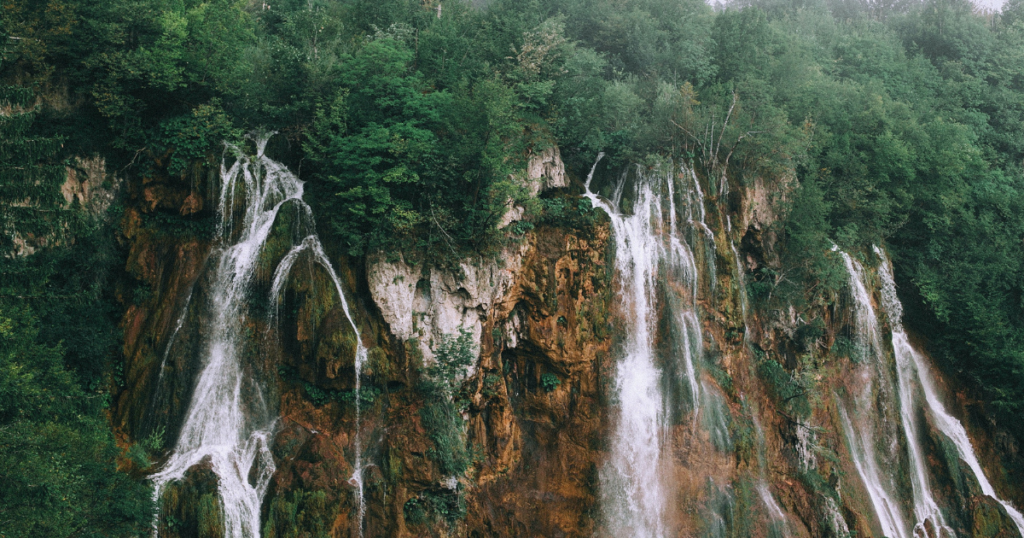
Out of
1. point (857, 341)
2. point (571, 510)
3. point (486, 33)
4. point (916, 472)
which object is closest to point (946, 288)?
point (857, 341)

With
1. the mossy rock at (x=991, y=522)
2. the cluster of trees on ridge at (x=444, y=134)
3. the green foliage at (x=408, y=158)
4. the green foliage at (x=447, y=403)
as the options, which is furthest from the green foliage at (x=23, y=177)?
the mossy rock at (x=991, y=522)

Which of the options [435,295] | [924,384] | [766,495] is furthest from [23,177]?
[924,384]

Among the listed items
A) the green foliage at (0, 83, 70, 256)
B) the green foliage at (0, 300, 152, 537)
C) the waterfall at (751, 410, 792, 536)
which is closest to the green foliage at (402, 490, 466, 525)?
the green foliage at (0, 300, 152, 537)

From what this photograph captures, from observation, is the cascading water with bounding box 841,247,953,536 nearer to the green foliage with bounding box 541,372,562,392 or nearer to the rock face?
the green foliage with bounding box 541,372,562,392

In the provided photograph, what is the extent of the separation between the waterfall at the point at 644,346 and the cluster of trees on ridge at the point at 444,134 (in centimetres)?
194

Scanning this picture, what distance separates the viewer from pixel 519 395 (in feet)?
57.8

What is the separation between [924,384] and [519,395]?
15269 mm

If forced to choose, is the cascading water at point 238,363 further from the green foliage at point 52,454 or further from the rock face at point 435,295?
the rock face at point 435,295

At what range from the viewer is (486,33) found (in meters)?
21.3

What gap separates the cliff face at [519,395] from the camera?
47.4ft

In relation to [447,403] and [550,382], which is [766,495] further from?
[447,403]

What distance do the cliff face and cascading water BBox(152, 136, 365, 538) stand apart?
0.83ft

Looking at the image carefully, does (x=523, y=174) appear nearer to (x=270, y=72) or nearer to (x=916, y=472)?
(x=270, y=72)

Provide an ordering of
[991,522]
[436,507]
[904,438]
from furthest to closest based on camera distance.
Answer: [904,438] < [991,522] < [436,507]
